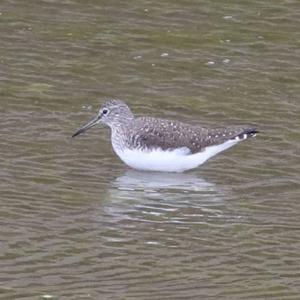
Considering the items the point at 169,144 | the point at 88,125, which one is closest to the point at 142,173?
the point at 169,144

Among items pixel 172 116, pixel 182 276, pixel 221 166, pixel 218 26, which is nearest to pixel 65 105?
pixel 172 116

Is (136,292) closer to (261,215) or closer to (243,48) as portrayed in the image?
(261,215)

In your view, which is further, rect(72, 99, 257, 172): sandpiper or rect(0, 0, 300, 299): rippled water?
rect(72, 99, 257, 172): sandpiper

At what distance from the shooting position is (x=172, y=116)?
13.7 meters

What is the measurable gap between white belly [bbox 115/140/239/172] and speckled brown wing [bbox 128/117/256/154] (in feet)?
0.15

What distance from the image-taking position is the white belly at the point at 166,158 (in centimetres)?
1236

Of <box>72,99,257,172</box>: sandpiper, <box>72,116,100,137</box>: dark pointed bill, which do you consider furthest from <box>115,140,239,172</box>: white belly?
<box>72,116,100,137</box>: dark pointed bill

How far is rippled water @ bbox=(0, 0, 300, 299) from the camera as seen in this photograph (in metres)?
9.41

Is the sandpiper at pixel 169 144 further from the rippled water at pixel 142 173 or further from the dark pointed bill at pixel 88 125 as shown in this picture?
the dark pointed bill at pixel 88 125

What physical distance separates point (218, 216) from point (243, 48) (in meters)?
5.17

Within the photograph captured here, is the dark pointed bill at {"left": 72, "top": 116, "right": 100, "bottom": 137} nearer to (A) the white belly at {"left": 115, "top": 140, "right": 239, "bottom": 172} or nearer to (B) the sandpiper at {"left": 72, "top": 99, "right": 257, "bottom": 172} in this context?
(B) the sandpiper at {"left": 72, "top": 99, "right": 257, "bottom": 172}

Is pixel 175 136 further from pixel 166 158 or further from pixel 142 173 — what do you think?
pixel 142 173

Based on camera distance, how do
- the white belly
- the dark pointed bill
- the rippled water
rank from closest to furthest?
the rippled water → the white belly → the dark pointed bill

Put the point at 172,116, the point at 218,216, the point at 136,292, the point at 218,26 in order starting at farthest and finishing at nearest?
1. the point at 218,26
2. the point at 172,116
3. the point at 218,216
4. the point at 136,292
